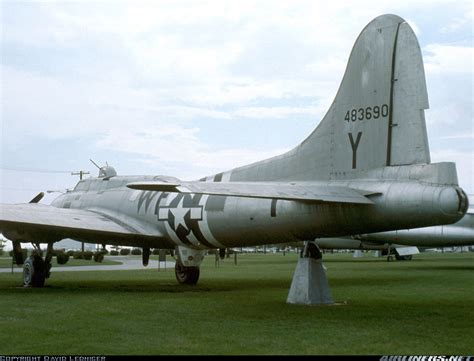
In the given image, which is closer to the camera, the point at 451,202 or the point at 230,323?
the point at 451,202

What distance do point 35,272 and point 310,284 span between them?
9892mm

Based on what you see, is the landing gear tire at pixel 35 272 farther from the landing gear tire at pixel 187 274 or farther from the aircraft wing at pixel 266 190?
the aircraft wing at pixel 266 190

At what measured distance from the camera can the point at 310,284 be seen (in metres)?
14.0

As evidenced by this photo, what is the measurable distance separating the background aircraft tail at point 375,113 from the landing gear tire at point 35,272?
9722 mm

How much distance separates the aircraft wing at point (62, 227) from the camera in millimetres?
17812

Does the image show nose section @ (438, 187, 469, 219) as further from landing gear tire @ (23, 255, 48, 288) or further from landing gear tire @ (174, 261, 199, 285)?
landing gear tire @ (23, 255, 48, 288)

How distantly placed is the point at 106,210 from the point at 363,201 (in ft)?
39.0

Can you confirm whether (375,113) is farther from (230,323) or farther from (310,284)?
(230,323)

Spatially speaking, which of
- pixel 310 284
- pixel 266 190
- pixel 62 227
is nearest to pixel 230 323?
pixel 266 190

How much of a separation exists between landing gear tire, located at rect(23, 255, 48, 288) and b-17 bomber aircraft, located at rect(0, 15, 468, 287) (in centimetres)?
186

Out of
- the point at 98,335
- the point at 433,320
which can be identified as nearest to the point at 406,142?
the point at 433,320

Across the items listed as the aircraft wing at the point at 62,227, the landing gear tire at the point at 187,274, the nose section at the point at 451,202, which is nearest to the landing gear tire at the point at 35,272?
the aircraft wing at the point at 62,227

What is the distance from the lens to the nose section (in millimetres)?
11094

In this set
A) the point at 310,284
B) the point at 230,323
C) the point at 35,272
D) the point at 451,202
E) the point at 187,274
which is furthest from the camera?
the point at 187,274
